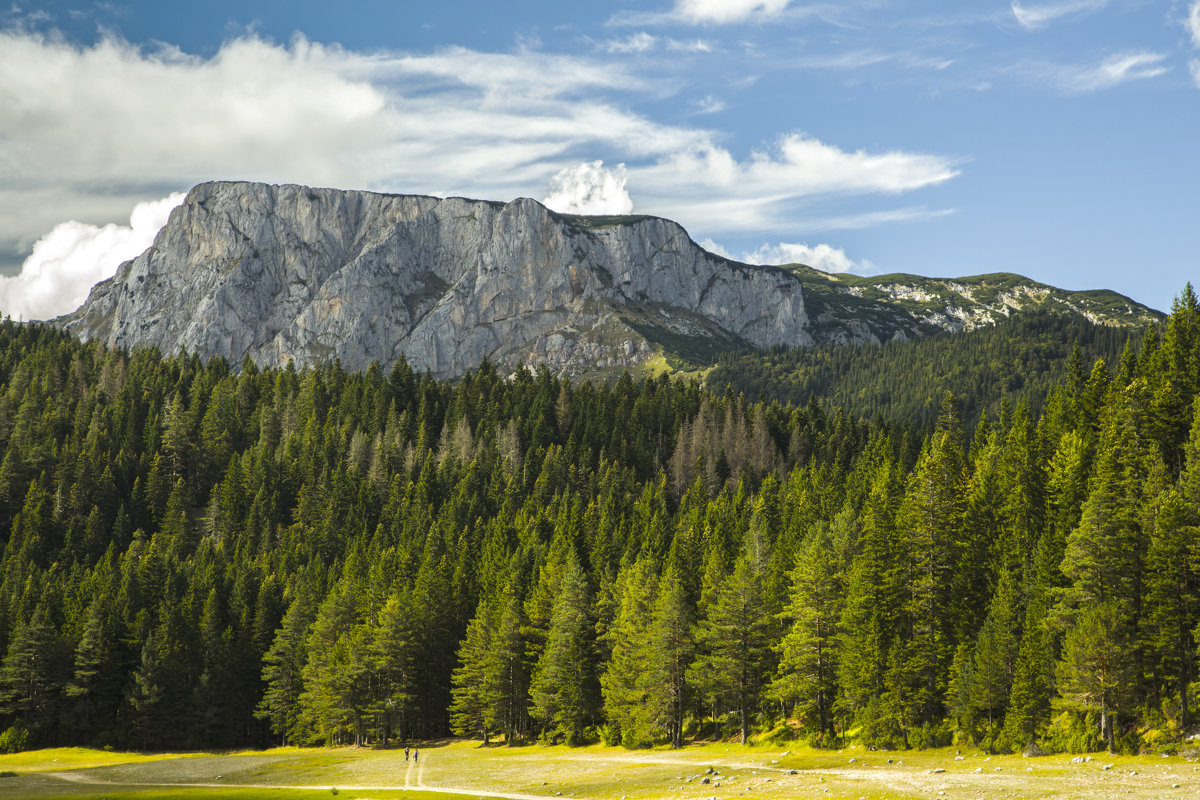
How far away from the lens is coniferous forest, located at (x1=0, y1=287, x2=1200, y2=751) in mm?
57188

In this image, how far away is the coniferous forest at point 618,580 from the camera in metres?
57.2

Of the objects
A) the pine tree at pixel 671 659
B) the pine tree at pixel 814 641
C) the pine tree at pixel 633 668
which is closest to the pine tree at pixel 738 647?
the pine tree at pixel 671 659

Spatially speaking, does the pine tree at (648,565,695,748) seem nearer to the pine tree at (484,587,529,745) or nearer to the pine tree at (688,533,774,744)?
the pine tree at (688,533,774,744)

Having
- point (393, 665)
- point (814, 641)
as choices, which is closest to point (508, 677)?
point (393, 665)

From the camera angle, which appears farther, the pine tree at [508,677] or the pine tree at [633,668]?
the pine tree at [508,677]

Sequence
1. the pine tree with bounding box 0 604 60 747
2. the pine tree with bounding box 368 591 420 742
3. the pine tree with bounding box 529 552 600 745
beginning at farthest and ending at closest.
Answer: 1. the pine tree with bounding box 0 604 60 747
2. the pine tree with bounding box 368 591 420 742
3. the pine tree with bounding box 529 552 600 745

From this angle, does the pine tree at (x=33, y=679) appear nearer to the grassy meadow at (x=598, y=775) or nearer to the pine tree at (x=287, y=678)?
the grassy meadow at (x=598, y=775)

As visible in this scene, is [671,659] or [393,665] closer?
[671,659]

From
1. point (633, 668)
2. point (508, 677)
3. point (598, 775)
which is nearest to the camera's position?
point (598, 775)

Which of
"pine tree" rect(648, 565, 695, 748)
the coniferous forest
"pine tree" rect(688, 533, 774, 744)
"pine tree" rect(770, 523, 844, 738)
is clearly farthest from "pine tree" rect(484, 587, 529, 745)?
"pine tree" rect(770, 523, 844, 738)

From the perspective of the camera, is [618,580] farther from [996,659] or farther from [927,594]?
[996,659]

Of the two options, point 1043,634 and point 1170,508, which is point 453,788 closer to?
point 1043,634

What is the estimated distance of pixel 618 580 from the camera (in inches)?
3300

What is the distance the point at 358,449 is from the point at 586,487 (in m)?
43.1
